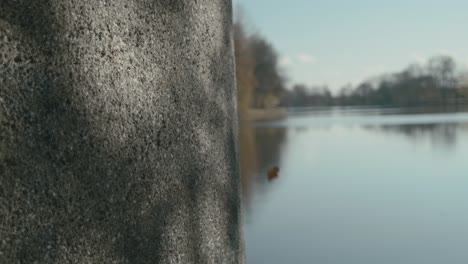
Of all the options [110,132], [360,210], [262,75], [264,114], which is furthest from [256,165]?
[264,114]

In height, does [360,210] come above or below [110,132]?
below

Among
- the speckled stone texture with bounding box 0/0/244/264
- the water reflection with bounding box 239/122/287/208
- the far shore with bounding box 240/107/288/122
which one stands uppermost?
the speckled stone texture with bounding box 0/0/244/264

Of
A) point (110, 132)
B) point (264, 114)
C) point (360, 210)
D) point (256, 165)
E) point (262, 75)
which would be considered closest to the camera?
point (110, 132)

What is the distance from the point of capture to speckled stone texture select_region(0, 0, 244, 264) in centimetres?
94

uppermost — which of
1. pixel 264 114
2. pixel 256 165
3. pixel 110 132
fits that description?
pixel 110 132

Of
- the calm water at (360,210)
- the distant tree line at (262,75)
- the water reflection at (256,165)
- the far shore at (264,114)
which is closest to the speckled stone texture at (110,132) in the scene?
the calm water at (360,210)

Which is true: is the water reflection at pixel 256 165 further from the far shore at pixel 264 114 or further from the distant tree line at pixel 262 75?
the far shore at pixel 264 114

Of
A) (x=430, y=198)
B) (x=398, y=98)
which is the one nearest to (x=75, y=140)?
(x=430, y=198)

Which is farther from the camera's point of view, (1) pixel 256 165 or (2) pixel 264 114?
(2) pixel 264 114

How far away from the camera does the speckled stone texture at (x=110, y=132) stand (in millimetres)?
939

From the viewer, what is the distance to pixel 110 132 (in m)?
1.09

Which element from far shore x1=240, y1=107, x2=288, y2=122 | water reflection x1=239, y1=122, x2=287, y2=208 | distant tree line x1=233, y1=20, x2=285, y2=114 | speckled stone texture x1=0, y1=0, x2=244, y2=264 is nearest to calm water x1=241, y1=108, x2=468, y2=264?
water reflection x1=239, y1=122, x2=287, y2=208

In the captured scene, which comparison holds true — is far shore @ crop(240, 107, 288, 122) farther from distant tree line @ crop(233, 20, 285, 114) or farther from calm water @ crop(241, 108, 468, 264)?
calm water @ crop(241, 108, 468, 264)

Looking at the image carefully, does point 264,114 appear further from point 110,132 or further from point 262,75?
point 110,132
